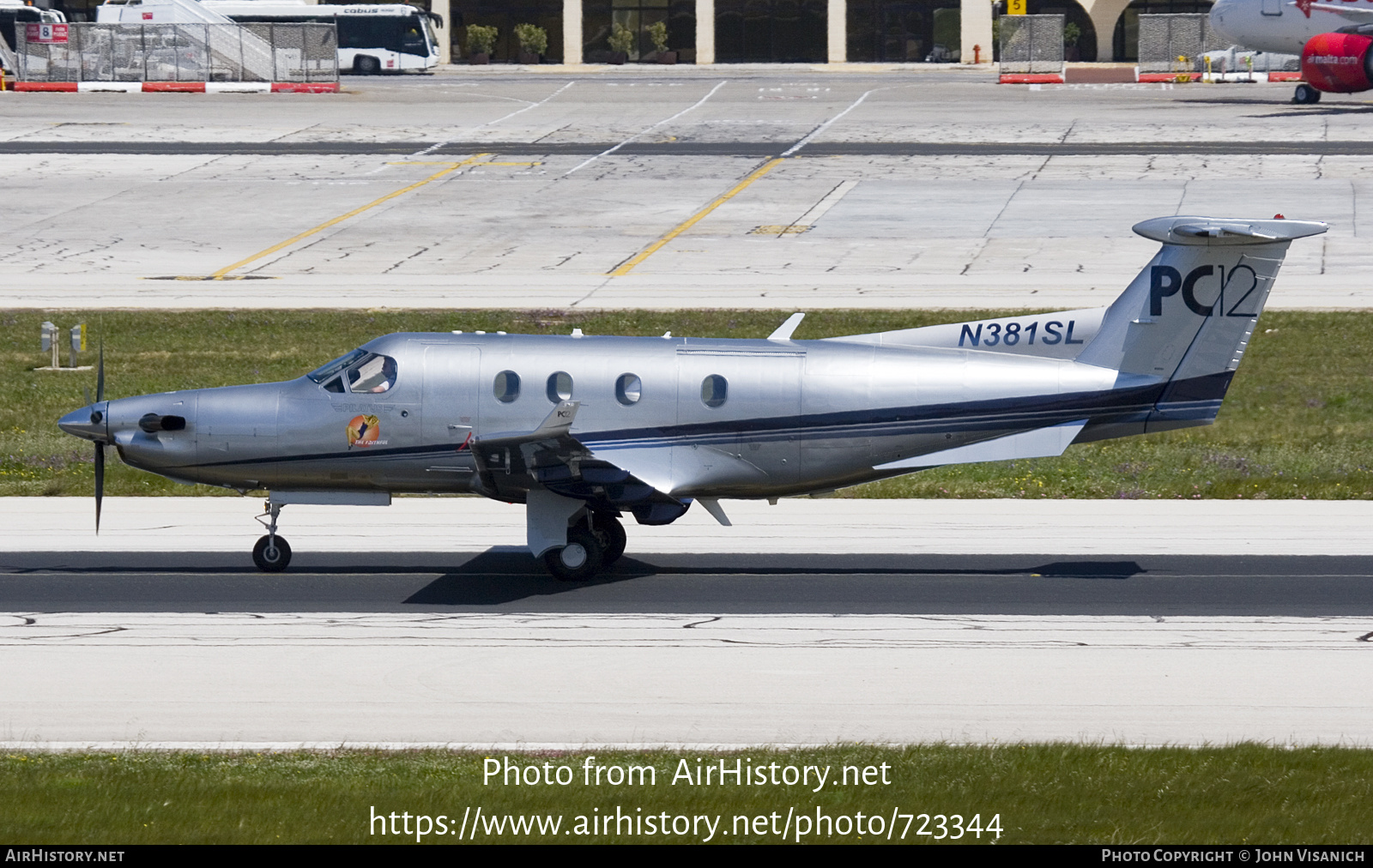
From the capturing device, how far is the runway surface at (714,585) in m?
17.5

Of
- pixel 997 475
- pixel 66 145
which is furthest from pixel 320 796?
pixel 66 145

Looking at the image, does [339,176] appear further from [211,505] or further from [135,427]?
[135,427]

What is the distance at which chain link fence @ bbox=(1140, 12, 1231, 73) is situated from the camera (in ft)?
285

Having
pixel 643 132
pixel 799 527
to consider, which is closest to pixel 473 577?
pixel 799 527

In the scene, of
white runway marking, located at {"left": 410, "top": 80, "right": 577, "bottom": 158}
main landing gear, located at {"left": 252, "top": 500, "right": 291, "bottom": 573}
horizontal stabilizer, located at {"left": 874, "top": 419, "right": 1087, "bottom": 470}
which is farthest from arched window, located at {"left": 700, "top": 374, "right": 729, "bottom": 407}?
white runway marking, located at {"left": 410, "top": 80, "right": 577, "bottom": 158}

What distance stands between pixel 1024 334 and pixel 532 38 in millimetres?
93971

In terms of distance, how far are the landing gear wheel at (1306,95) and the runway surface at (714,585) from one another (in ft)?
184

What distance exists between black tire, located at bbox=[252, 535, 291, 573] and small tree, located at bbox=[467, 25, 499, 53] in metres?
94.4

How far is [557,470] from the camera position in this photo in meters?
17.9

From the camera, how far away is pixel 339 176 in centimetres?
5506

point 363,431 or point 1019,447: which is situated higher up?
point 363,431

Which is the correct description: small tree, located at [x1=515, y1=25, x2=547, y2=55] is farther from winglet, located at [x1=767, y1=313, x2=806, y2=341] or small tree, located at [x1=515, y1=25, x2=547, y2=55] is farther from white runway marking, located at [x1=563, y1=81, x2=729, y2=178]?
winglet, located at [x1=767, y1=313, x2=806, y2=341]

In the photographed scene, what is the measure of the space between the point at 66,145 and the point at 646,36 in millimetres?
55481

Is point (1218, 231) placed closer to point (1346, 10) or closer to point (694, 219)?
point (694, 219)
